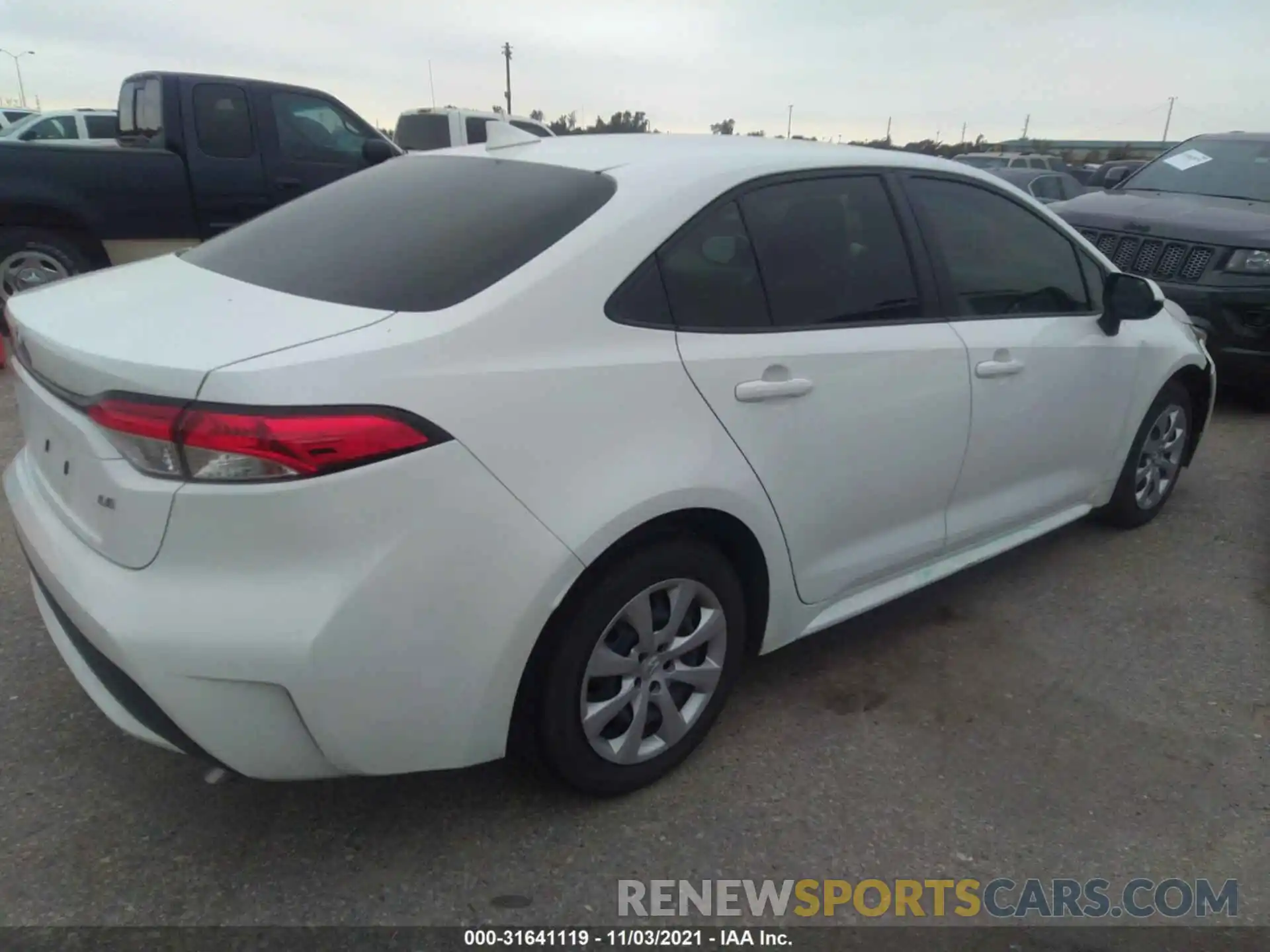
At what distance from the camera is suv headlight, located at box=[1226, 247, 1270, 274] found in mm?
5992

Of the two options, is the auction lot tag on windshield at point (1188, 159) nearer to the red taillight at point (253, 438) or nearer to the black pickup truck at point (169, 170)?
the black pickup truck at point (169, 170)

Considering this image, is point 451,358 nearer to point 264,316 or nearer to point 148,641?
point 264,316

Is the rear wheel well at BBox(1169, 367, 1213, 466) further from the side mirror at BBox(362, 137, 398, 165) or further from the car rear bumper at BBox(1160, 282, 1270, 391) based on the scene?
the side mirror at BBox(362, 137, 398, 165)

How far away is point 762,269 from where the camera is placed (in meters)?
2.63

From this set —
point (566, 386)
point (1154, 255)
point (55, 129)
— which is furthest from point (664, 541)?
point (55, 129)

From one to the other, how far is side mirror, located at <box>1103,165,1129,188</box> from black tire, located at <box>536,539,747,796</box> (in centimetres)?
740

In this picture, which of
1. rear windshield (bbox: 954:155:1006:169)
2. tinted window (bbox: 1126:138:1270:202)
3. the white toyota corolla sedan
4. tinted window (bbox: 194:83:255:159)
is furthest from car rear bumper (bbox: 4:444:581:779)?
rear windshield (bbox: 954:155:1006:169)

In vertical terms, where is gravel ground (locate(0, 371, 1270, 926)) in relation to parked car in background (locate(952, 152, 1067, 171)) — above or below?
above

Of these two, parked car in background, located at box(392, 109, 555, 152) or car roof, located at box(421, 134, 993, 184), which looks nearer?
car roof, located at box(421, 134, 993, 184)

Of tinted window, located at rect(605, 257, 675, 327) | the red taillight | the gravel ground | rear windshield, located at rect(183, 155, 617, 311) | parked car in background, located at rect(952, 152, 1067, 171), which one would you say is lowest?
parked car in background, located at rect(952, 152, 1067, 171)

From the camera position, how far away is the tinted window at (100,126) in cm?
1426

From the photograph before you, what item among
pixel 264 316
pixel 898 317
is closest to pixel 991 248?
pixel 898 317

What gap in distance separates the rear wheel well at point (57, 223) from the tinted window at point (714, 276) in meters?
5.65

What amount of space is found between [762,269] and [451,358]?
1.02 m
